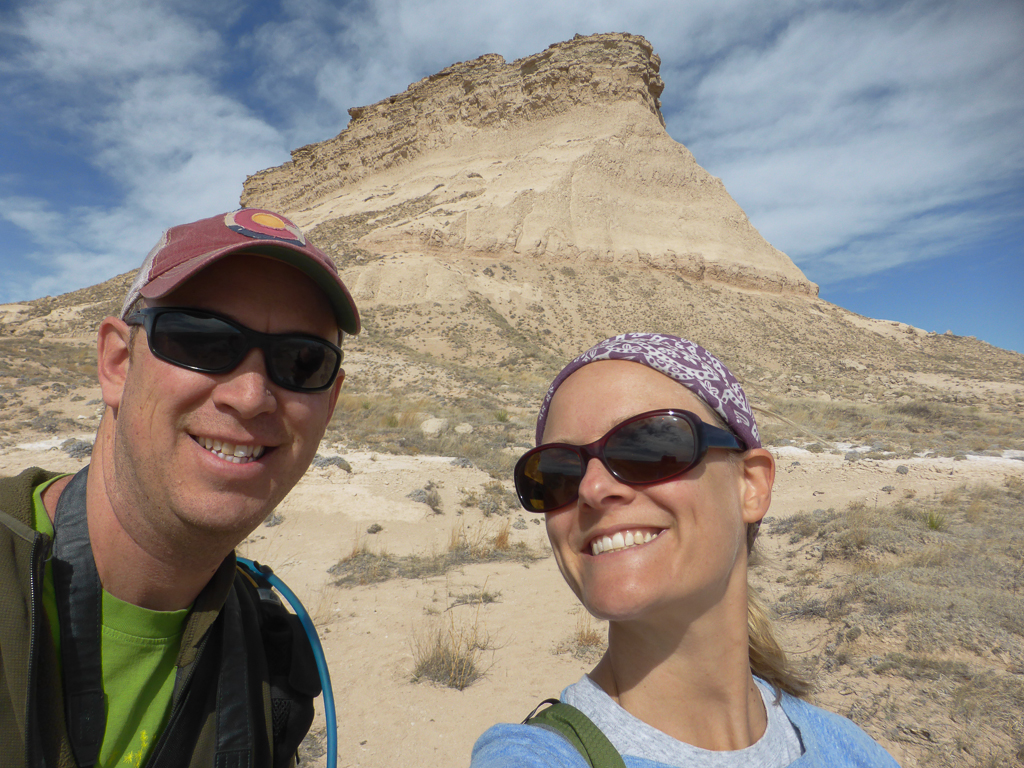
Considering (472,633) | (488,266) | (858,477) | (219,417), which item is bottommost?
(472,633)

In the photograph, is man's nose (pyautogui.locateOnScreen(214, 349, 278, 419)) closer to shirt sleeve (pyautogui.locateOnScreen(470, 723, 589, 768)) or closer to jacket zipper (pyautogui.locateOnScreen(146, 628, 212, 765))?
jacket zipper (pyautogui.locateOnScreen(146, 628, 212, 765))

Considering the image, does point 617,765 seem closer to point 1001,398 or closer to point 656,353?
point 656,353

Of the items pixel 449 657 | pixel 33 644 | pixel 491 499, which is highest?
pixel 491 499

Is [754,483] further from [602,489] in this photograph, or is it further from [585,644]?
[585,644]

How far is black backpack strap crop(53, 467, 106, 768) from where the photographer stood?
3.99ft

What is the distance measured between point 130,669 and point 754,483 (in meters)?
1.73

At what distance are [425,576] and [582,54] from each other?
49330 millimetres

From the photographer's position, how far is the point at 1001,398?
24.2 meters

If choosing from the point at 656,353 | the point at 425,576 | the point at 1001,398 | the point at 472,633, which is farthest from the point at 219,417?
the point at 1001,398

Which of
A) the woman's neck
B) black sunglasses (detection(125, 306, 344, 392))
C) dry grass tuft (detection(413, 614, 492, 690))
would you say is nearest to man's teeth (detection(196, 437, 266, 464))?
black sunglasses (detection(125, 306, 344, 392))

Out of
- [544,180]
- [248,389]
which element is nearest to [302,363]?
[248,389]

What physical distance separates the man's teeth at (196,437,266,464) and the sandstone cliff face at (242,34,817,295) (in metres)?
34.5

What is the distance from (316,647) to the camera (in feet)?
5.70

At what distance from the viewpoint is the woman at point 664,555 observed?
A: 1247mm
